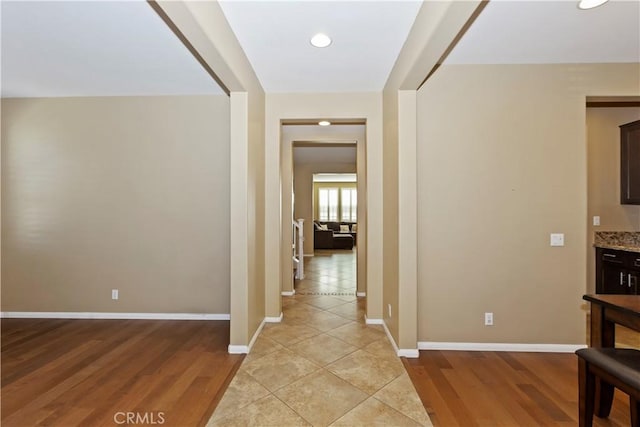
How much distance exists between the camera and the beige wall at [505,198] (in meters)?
2.62

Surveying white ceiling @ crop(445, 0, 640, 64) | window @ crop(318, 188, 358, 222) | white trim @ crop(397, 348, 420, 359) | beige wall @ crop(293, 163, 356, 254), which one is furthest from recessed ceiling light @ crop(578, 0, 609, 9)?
window @ crop(318, 188, 358, 222)

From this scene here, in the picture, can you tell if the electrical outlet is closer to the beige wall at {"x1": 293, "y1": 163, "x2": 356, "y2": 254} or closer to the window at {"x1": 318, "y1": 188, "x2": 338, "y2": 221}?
the beige wall at {"x1": 293, "y1": 163, "x2": 356, "y2": 254}

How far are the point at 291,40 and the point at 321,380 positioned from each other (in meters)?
2.66

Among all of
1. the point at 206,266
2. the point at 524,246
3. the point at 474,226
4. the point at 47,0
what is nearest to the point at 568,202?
the point at 524,246

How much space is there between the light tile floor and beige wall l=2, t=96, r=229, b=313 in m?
1.16

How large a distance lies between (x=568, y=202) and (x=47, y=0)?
14.2ft

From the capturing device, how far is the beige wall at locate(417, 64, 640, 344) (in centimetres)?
262

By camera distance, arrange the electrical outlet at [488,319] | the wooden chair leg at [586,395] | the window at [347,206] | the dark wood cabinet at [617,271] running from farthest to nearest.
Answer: the window at [347,206]
the dark wood cabinet at [617,271]
the electrical outlet at [488,319]
the wooden chair leg at [586,395]

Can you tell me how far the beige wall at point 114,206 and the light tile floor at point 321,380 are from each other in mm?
1162

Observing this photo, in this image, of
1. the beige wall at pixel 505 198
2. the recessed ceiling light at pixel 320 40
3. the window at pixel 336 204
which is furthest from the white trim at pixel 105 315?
the window at pixel 336 204

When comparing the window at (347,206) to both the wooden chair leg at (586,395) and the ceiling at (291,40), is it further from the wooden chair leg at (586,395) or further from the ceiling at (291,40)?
the wooden chair leg at (586,395)

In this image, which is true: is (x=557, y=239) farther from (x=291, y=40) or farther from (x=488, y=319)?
(x=291, y=40)

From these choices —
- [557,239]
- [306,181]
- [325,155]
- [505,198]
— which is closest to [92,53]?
[505,198]

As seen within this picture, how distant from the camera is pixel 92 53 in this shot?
2.55 metres
